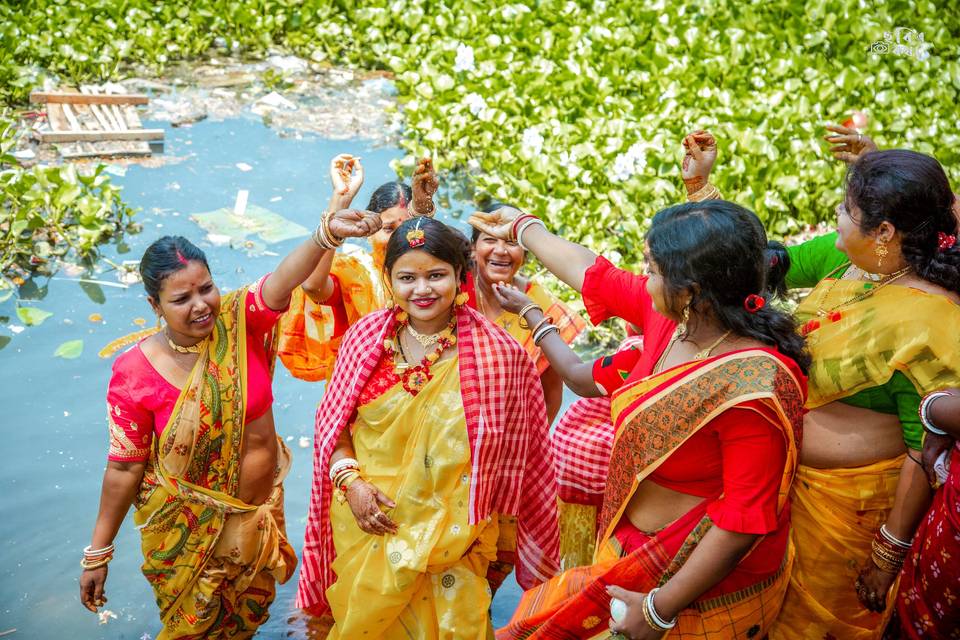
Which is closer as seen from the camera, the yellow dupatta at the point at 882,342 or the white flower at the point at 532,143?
the yellow dupatta at the point at 882,342

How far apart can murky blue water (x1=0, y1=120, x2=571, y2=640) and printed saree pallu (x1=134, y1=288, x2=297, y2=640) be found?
0.52 meters

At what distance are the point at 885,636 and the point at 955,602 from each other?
41 cm

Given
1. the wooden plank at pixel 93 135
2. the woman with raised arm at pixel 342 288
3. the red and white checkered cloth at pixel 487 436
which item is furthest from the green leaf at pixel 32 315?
the red and white checkered cloth at pixel 487 436

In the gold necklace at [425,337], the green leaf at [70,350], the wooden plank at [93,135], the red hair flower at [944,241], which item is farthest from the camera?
the wooden plank at [93,135]

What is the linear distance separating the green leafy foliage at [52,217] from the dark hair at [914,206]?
5.03 meters

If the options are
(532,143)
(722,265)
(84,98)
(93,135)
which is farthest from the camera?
(84,98)

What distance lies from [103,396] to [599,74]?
497 centimetres

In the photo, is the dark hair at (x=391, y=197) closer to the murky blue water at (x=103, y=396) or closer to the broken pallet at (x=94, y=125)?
the murky blue water at (x=103, y=396)

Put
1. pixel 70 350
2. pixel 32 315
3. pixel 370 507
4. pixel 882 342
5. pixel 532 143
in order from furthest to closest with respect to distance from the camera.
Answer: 1. pixel 532 143
2. pixel 32 315
3. pixel 70 350
4. pixel 370 507
5. pixel 882 342

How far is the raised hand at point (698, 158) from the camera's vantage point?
10.9 feet

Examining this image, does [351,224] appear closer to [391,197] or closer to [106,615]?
[391,197]

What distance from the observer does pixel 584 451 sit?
11.7 feet

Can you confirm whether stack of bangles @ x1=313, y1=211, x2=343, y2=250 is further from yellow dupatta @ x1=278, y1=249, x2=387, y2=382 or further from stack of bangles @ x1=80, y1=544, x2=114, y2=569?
stack of bangles @ x1=80, y1=544, x2=114, y2=569

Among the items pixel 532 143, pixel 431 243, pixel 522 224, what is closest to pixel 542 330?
pixel 522 224
